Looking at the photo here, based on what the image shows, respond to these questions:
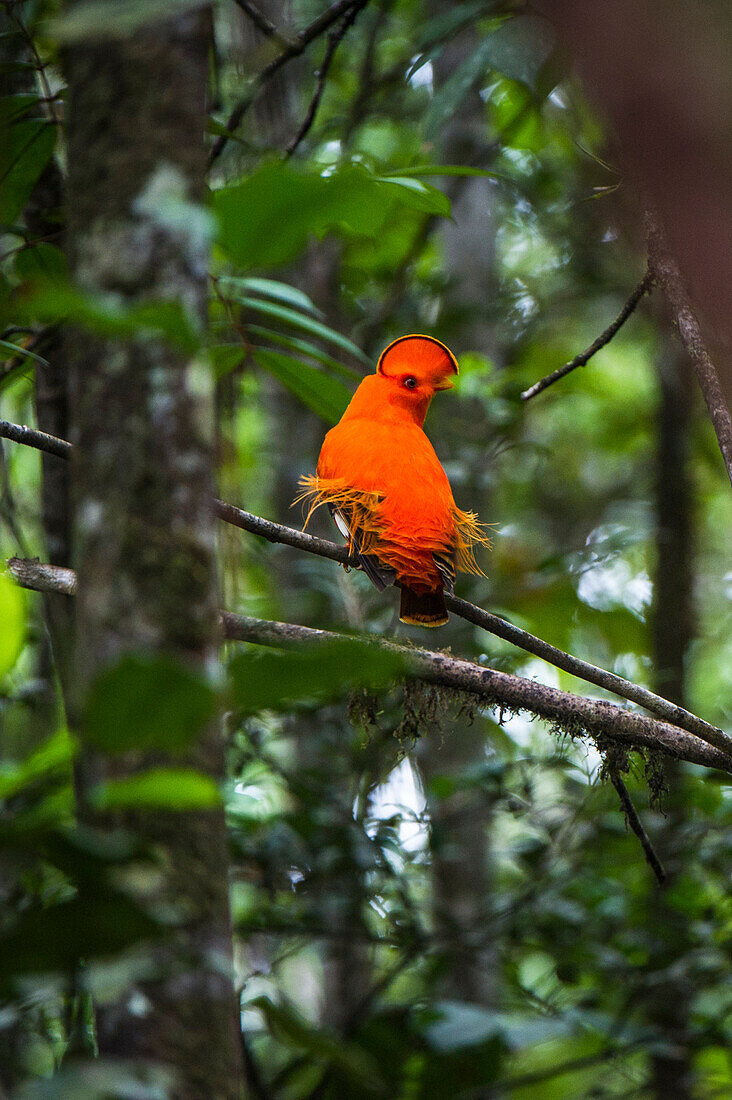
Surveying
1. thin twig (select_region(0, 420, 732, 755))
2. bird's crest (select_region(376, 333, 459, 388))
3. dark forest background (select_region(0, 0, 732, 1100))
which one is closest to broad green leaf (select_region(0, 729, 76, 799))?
dark forest background (select_region(0, 0, 732, 1100))

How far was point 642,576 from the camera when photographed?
537 cm

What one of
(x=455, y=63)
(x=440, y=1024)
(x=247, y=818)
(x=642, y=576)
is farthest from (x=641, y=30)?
(x=642, y=576)

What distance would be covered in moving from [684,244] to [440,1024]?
1.38m

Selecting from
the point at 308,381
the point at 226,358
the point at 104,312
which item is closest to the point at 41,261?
the point at 226,358

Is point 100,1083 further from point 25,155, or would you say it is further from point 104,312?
point 25,155

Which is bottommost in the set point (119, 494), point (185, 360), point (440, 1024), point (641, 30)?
point (440, 1024)

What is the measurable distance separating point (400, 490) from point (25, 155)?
1059mm

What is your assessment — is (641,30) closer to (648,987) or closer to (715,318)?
(715,318)

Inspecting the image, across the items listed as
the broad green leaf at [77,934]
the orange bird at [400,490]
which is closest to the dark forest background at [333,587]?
the broad green leaf at [77,934]

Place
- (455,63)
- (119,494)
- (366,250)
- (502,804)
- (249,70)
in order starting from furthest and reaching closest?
(366,250), (455,63), (249,70), (502,804), (119,494)

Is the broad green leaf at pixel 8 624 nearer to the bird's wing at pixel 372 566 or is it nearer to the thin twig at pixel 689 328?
the thin twig at pixel 689 328

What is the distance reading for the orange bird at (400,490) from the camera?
2053mm

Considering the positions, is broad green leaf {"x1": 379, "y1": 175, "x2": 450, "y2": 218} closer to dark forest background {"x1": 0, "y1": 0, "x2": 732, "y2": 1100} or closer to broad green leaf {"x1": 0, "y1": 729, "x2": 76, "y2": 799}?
dark forest background {"x1": 0, "y1": 0, "x2": 732, "y2": 1100}

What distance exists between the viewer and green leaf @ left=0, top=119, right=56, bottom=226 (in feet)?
5.41
